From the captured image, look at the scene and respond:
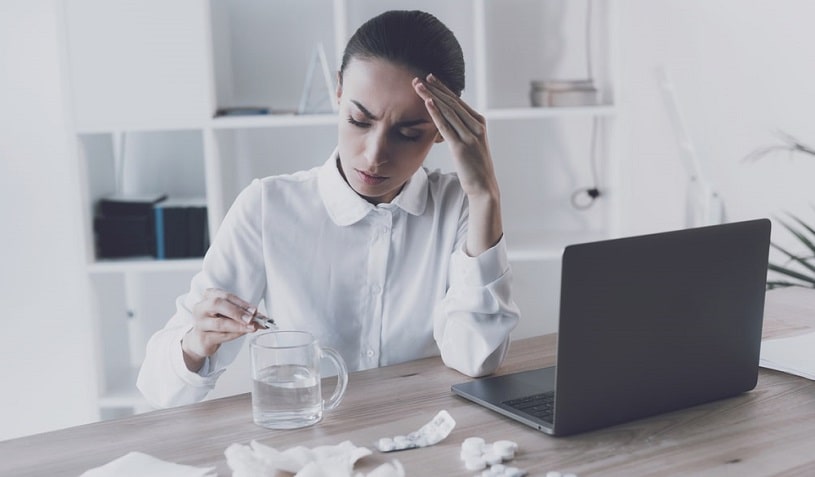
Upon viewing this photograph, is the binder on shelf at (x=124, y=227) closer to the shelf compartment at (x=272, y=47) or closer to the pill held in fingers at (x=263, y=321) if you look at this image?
the shelf compartment at (x=272, y=47)

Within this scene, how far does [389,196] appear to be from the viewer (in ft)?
5.39

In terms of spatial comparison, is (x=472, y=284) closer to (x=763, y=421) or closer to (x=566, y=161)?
(x=763, y=421)

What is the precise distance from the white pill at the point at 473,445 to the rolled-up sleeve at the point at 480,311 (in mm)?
296

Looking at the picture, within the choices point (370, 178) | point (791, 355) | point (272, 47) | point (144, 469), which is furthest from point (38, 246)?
point (791, 355)

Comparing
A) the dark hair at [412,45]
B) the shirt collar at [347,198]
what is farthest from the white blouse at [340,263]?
the dark hair at [412,45]

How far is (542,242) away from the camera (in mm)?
2717

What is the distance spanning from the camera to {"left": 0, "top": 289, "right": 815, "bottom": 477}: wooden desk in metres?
0.99

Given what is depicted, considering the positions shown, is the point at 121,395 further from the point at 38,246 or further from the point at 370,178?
the point at 370,178

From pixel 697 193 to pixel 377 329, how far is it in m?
1.54

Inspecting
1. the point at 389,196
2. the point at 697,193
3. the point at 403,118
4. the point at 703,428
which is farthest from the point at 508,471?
the point at 697,193

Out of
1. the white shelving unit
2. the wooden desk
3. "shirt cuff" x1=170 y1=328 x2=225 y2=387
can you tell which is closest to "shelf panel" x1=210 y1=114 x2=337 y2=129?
the white shelving unit

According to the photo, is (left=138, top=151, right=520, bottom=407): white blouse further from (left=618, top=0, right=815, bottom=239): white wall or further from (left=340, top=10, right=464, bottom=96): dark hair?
(left=618, top=0, right=815, bottom=239): white wall

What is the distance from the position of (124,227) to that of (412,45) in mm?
1453

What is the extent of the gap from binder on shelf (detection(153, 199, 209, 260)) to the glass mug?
1533 mm
